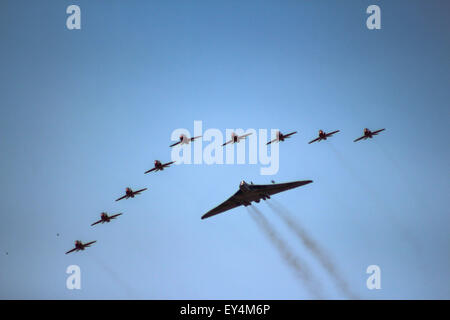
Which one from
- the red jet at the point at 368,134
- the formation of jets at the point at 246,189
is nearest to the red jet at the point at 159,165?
the formation of jets at the point at 246,189

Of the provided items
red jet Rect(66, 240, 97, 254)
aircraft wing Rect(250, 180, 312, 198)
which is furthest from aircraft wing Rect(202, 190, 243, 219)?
red jet Rect(66, 240, 97, 254)

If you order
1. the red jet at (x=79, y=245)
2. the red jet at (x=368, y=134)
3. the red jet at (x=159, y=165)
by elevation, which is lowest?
the red jet at (x=79, y=245)

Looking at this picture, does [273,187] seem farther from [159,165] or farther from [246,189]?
[159,165]

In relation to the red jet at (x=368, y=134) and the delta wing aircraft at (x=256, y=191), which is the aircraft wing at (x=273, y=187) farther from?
the red jet at (x=368, y=134)

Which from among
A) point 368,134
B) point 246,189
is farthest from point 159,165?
point 368,134

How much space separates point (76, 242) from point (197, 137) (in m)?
22.7

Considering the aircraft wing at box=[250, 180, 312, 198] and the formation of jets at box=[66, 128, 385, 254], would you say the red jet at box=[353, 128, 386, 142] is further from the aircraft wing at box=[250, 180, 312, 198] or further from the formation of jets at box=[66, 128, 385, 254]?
the aircraft wing at box=[250, 180, 312, 198]

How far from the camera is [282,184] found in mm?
91438

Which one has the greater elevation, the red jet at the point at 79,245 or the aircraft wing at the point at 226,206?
the aircraft wing at the point at 226,206
